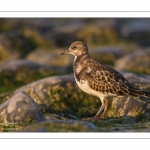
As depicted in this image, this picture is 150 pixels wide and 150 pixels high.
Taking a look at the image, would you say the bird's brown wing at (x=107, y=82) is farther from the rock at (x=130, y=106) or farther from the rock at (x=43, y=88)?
the rock at (x=43, y=88)

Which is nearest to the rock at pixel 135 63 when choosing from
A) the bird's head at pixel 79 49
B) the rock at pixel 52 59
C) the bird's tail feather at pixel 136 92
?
the rock at pixel 52 59

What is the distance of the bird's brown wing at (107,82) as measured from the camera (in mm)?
10805

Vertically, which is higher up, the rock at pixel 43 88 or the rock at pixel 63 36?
the rock at pixel 63 36

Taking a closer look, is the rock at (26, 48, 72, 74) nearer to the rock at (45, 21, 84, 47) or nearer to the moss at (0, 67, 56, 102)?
the moss at (0, 67, 56, 102)

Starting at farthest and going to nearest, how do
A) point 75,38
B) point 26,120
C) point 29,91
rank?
point 75,38, point 29,91, point 26,120

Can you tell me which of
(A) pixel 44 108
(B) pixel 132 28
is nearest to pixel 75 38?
(B) pixel 132 28

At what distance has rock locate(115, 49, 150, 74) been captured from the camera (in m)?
17.0

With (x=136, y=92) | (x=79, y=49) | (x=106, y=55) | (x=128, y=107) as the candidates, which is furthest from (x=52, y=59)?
(x=136, y=92)

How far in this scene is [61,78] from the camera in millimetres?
13242

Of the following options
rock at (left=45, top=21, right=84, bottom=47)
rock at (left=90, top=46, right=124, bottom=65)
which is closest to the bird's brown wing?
rock at (left=90, top=46, right=124, bottom=65)
